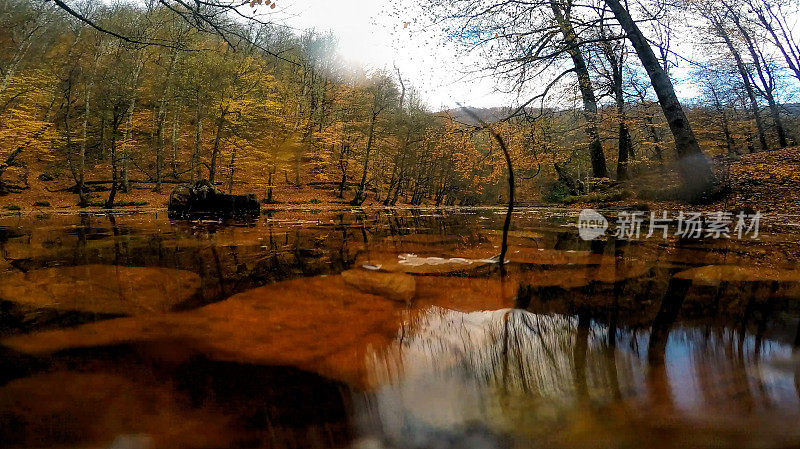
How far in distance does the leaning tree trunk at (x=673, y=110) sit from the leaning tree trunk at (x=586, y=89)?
102 centimetres

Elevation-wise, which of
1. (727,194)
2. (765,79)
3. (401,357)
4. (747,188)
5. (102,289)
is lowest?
(401,357)

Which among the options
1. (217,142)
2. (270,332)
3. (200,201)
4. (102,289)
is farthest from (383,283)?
(217,142)

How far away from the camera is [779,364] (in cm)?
144

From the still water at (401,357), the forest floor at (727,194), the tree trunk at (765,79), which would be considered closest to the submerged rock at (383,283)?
the still water at (401,357)

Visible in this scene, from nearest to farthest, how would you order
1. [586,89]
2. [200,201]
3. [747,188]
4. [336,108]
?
[747,188]
[586,89]
[200,201]
[336,108]

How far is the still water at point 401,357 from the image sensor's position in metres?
1.09

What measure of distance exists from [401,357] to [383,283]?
51.8 inches

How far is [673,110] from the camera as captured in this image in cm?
762

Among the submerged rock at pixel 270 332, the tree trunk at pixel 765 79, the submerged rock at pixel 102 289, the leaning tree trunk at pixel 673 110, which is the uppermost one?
the tree trunk at pixel 765 79

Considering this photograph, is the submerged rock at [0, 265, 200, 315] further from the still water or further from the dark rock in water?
the dark rock in water

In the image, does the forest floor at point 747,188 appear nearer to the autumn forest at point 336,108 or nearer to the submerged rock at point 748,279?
the autumn forest at point 336,108

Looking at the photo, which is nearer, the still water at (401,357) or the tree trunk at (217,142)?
the still water at (401,357)

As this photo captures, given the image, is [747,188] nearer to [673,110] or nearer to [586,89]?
[673,110]

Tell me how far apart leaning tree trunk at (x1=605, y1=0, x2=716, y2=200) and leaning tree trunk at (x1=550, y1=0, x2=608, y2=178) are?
102cm
